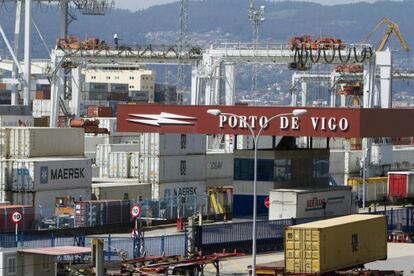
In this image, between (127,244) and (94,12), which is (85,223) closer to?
(127,244)

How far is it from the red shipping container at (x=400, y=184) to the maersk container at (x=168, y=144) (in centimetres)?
2187

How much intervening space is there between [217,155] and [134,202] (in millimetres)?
14806

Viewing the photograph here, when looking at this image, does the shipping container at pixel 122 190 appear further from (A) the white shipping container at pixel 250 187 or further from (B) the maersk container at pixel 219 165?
(A) the white shipping container at pixel 250 187

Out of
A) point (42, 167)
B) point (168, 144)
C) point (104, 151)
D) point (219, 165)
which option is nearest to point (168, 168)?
point (168, 144)

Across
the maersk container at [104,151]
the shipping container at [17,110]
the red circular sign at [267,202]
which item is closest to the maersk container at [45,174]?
the maersk container at [104,151]

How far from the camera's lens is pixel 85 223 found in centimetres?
7469

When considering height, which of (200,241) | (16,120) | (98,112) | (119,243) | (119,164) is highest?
(98,112)

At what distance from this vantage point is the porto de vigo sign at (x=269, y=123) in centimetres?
6875

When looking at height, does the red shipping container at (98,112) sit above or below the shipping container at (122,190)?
above

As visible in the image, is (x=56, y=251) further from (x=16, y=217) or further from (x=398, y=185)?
(x=398, y=185)

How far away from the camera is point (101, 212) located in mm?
75938

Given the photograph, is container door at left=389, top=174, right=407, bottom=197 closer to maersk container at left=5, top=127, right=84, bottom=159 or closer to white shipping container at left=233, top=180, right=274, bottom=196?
maersk container at left=5, top=127, right=84, bottom=159

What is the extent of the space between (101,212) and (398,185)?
117 ft

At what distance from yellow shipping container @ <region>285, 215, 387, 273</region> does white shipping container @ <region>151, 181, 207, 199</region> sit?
29497 millimetres
